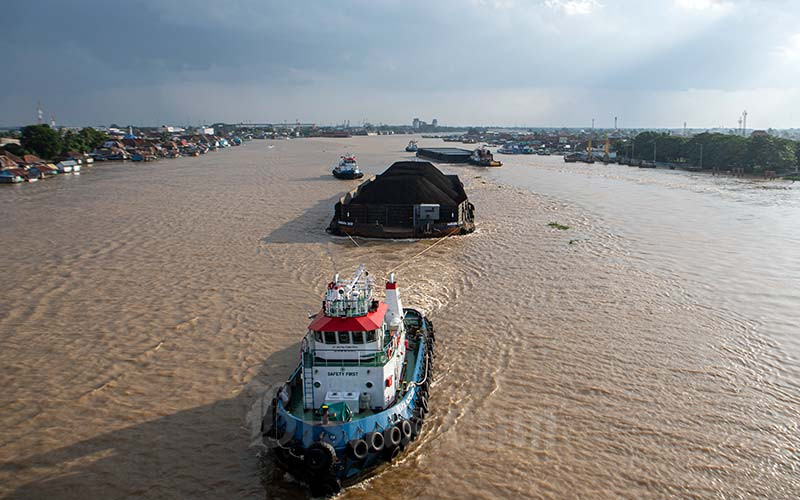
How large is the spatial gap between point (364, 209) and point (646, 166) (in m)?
67.8

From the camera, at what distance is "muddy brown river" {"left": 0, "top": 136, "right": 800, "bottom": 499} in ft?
39.2

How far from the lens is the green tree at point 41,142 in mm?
82188

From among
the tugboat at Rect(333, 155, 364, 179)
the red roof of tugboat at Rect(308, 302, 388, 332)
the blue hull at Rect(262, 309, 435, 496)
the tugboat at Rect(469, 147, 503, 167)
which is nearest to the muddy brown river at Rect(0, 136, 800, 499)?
the blue hull at Rect(262, 309, 435, 496)

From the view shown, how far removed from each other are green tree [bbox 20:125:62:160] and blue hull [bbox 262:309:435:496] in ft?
284

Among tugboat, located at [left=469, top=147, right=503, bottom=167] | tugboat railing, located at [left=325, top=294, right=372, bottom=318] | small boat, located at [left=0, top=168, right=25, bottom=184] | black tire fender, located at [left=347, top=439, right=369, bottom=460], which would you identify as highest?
tugboat, located at [left=469, top=147, right=503, bottom=167]

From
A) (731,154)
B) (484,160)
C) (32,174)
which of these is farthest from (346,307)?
(731,154)

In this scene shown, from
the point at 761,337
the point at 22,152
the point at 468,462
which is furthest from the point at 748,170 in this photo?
the point at 22,152

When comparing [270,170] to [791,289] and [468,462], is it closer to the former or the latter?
[791,289]

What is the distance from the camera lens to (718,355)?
57.4ft

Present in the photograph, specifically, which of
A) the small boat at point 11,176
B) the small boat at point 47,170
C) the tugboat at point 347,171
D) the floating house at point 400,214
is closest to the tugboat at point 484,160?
the tugboat at point 347,171

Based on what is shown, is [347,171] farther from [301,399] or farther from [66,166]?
[301,399]

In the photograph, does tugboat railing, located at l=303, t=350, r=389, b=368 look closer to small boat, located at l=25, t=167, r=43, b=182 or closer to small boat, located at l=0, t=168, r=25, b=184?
small boat, located at l=0, t=168, r=25, b=184

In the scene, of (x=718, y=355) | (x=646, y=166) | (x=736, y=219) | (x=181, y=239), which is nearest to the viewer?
(x=718, y=355)

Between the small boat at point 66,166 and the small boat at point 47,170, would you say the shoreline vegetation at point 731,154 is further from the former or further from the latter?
the small boat at point 47,170
